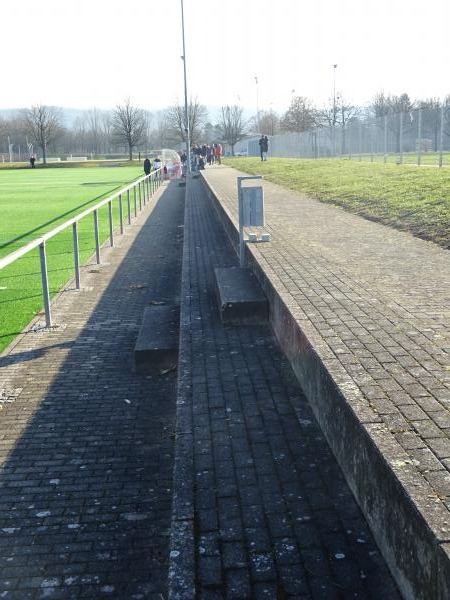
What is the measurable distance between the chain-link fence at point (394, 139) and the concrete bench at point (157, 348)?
61.3ft

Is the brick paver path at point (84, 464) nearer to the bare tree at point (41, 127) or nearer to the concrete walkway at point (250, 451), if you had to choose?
the concrete walkway at point (250, 451)

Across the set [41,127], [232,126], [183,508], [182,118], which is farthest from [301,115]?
[183,508]

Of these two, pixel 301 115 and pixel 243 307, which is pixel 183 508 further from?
pixel 301 115

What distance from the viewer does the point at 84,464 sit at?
15.4 feet

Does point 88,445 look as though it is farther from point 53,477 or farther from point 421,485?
point 421,485

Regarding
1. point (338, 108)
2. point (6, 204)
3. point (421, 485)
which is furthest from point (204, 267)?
point (338, 108)

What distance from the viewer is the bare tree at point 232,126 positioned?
4043 inches

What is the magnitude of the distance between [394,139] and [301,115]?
5226 cm

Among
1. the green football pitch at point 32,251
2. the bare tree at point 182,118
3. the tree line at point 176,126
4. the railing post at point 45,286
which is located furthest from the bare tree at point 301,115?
the railing post at point 45,286

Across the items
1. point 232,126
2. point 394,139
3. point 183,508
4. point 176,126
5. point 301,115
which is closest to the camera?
point 183,508

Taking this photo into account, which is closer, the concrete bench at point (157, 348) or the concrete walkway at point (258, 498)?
the concrete walkway at point (258, 498)

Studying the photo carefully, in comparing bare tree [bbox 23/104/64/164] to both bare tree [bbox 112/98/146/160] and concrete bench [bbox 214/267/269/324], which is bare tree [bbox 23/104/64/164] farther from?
concrete bench [bbox 214/267/269/324]

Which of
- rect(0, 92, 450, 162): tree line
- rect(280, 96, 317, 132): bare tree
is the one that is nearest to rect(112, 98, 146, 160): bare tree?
rect(0, 92, 450, 162): tree line

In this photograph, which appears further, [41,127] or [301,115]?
[41,127]
